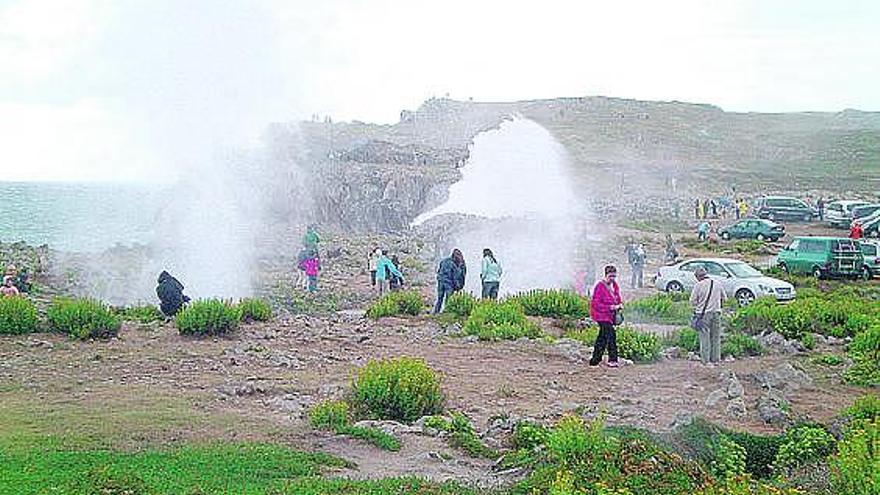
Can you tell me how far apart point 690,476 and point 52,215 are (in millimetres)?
93815

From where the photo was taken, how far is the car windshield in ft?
84.8

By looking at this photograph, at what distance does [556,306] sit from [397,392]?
9.98m

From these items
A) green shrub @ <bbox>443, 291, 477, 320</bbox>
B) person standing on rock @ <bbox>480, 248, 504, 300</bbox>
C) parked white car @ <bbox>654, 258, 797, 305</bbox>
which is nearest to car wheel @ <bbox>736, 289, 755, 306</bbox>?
parked white car @ <bbox>654, 258, 797, 305</bbox>

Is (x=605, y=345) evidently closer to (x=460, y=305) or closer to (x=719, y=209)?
(x=460, y=305)

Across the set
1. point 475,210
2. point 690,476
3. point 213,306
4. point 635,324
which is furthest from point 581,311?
point 475,210

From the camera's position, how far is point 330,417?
1087cm

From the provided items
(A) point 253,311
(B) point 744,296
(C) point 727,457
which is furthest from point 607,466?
(B) point 744,296

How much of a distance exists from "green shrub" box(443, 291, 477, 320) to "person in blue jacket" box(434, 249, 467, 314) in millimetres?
375

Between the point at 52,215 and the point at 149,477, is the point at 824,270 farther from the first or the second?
the point at 52,215

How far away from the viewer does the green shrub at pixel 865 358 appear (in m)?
14.4

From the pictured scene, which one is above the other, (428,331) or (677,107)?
(677,107)

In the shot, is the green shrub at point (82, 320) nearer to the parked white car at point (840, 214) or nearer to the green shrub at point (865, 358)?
the green shrub at point (865, 358)

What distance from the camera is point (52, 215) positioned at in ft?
306

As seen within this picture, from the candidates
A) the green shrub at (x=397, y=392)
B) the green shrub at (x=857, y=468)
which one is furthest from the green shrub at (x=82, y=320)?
the green shrub at (x=857, y=468)
